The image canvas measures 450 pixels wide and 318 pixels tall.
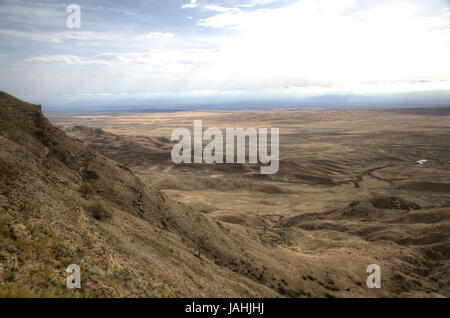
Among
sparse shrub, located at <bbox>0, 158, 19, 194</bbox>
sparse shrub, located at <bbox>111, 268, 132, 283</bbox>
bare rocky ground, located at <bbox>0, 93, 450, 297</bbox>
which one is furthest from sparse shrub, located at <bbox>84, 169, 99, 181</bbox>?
sparse shrub, located at <bbox>111, 268, 132, 283</bbox>
